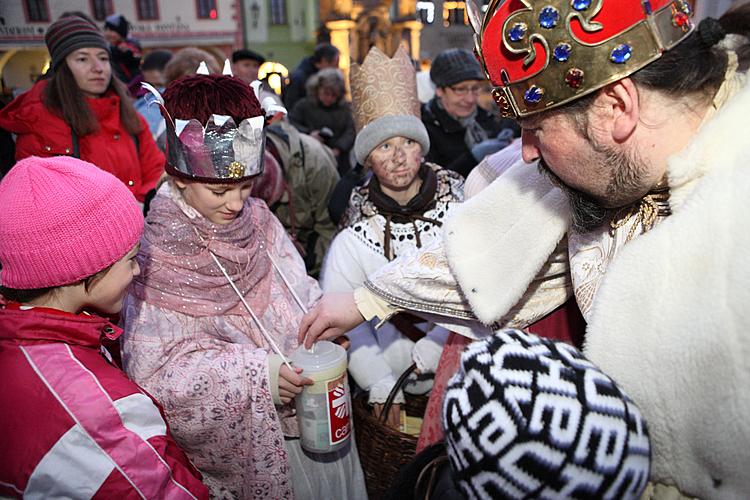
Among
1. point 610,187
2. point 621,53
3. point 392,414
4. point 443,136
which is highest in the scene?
point 621,53

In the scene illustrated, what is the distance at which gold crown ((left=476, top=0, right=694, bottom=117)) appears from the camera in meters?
1.33

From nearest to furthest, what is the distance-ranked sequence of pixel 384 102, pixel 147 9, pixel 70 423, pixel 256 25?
pixel 70 423
pixel 384 102
pixel 147 9
pixel 256 25

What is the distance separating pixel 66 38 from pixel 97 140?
675 mm

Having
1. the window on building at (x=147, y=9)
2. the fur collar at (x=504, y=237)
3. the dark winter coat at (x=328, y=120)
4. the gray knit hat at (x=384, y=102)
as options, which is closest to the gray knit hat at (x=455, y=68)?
the gray knit hat at (x=384, y=102)

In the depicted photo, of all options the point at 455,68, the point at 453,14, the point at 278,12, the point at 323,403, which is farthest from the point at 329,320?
the point at 453,14

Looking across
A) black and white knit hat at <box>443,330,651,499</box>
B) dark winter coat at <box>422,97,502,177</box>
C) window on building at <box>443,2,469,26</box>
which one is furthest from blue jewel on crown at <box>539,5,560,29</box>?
window on building at <box>443,2,469,26</box>

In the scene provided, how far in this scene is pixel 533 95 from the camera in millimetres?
1477

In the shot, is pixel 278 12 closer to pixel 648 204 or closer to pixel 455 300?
pixel 455 300

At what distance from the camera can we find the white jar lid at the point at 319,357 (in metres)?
1.83

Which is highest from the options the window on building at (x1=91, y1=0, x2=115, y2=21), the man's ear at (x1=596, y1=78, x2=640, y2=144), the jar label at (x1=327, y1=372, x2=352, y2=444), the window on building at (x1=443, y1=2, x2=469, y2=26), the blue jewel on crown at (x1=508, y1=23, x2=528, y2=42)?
the window on building at (x1=443, y1=2, x2=469, y2=26)

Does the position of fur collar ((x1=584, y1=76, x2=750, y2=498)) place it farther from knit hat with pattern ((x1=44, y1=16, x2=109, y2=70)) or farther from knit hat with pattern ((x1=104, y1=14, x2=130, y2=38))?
knit hat with pattern ((x1=104, y1=14, x2=130, y2=38))

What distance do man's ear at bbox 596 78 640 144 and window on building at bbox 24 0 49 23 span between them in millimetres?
3477

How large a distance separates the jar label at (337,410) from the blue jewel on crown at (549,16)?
129 centimetres

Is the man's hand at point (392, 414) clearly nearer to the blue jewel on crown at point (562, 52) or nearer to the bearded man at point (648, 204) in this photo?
the bearded man at point (648, 204)
